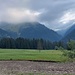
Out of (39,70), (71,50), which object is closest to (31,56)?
(71,50)

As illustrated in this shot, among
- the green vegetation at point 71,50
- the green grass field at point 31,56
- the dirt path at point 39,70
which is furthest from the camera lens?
the green grass field at point 31,56

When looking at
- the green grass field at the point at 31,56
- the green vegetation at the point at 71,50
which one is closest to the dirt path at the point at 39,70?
the green vegetation at the point at 71,50

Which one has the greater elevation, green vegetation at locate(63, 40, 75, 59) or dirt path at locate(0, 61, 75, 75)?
green vegetation at locate(63, 40, 75, 59)

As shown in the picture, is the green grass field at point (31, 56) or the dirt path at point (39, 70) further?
the green grass field at point (31, 56)

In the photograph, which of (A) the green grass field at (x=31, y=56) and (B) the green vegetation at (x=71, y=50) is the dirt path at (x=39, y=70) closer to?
(B) the green vegetation at (x=71, y=50)

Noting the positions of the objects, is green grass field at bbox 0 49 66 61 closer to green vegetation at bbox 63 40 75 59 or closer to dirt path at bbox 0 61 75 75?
green vegetation at bbox 63 40 75 59

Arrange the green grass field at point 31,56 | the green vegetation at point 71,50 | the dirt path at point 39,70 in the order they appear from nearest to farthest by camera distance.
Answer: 1. the dirt path at point 39,70
2. the green vegetation at point 71,50
3. the green grass field at point 31,56

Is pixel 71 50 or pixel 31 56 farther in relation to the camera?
pixel 31 56

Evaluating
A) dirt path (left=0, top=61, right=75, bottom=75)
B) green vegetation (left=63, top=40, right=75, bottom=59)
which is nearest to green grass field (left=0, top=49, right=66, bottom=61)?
green vegetation (left=63, top=40, right=75, bottom=59)

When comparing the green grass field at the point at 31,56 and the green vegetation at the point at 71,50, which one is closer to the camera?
the green vegetation at the point at 71,50

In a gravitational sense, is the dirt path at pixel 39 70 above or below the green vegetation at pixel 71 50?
below

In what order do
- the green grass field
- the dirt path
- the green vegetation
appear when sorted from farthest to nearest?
the green grass field
the green vegetation
the dirt path

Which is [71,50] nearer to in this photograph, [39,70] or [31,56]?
[39,70]

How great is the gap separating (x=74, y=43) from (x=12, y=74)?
33279 mm
